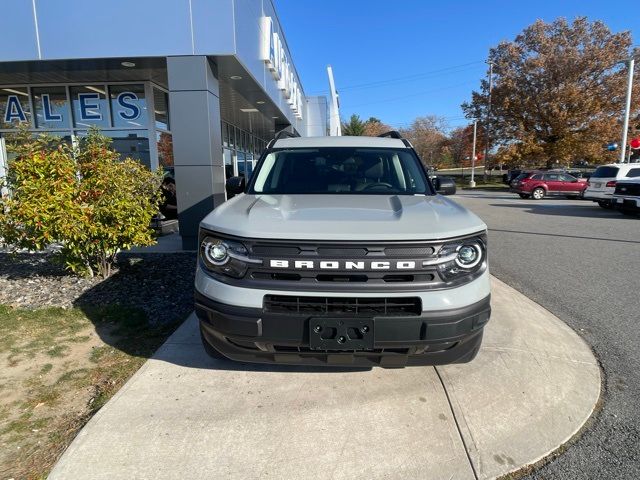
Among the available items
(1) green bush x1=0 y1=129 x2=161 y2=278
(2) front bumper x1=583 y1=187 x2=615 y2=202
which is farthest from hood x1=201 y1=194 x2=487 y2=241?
(2) front bumper x1=583 y1=187 x2=615 y2=202

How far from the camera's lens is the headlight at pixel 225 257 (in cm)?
268

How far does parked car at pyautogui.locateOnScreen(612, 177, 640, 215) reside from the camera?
13672mm

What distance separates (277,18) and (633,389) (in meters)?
13.7

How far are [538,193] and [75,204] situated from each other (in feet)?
81.9

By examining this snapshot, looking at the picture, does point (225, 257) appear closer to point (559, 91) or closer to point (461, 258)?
point (461, 258)

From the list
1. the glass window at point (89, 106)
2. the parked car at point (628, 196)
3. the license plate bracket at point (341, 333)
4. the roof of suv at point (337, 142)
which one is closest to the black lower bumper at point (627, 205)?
the parked car at point (628, 196)

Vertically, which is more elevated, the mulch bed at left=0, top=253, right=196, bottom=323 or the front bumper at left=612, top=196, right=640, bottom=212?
the front bumper at left=612, top=196, right=640, bottom=212

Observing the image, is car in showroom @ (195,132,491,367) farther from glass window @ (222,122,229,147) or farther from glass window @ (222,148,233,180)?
glass window @ (222,122,229,147)

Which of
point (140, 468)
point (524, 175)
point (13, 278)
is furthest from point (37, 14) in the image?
point (524, 175)

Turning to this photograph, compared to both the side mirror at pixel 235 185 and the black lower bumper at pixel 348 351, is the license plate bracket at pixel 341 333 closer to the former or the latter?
the black lower bumper at pixel 348 351

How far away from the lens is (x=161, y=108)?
37.7 feet

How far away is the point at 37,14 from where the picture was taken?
7324mm

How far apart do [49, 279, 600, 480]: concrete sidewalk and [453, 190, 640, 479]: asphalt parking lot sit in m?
0.15

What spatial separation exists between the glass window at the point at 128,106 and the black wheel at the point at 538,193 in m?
21.6
